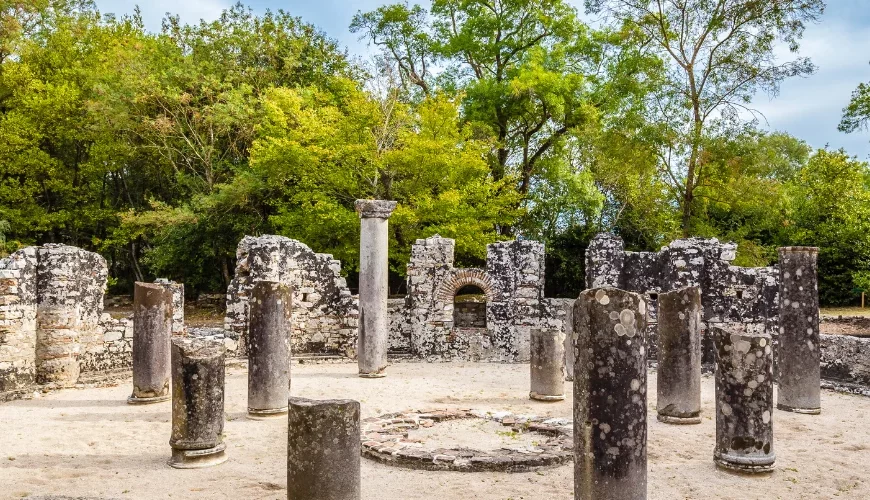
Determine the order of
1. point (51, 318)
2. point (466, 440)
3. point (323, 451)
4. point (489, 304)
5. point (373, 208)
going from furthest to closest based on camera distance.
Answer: point (489, 304) → point (373, 208) → point (51, 318) → point (466, 440) → point (323, 451)

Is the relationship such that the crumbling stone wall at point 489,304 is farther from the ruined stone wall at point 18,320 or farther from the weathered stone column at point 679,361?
the ruined stone wall at point 18,320

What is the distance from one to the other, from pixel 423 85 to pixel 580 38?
7.12m

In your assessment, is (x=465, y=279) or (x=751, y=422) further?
(x=465, y=279)

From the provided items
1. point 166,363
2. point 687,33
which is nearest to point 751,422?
point 166,363

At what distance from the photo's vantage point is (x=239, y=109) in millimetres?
25469

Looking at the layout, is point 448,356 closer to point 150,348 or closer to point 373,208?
point 373,208

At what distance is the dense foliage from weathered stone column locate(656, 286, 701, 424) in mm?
10700

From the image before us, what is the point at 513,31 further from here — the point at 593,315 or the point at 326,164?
the point at 593,315

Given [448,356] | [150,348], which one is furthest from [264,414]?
[448,356]

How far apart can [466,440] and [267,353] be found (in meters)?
3.78

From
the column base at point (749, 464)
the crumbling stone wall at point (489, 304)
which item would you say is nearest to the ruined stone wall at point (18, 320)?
the crumbling stone wall at point (489, 304)

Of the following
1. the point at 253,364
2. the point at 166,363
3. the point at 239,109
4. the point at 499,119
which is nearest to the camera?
the point at 253,364

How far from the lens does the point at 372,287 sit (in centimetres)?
1515

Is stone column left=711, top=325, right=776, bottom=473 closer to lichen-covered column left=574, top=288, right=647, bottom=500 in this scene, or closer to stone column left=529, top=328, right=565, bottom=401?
lichen-covered column left=574, top=288, right=647, bottom=500
